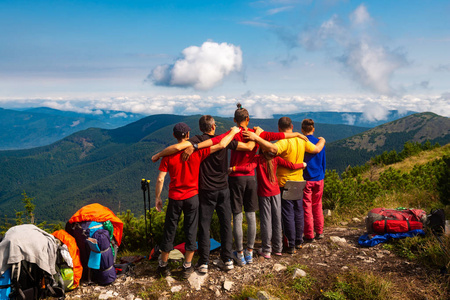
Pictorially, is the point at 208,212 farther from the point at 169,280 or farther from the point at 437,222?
the point at 437,222

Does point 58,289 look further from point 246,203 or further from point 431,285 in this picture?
point 431,285

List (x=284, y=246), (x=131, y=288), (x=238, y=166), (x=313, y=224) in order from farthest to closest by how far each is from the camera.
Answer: (x=313, y=224) < (x=284, y=246) < (x=238, y=166) < (x=131, y=288)

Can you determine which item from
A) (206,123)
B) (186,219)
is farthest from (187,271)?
(206,123)

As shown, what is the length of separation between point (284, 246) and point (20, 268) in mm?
4881

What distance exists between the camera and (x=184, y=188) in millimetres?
4867

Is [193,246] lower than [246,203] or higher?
lower

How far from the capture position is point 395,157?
34.9m

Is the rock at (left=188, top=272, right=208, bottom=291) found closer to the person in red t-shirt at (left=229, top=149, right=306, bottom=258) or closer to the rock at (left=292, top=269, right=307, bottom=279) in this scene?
the person in red t-shirt at (left=229, top=149, right=306, bottom=258)

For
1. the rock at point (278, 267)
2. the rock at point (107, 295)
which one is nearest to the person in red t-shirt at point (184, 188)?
the rock at point (107, 295)

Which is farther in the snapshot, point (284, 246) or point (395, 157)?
point (395, 157)

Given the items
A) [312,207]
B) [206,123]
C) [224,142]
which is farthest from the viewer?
[312,207]

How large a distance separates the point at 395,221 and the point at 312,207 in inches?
68.2

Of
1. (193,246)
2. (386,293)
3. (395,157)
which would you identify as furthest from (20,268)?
(395,157)

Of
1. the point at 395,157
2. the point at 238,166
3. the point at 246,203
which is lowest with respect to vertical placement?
the point at 395,157
